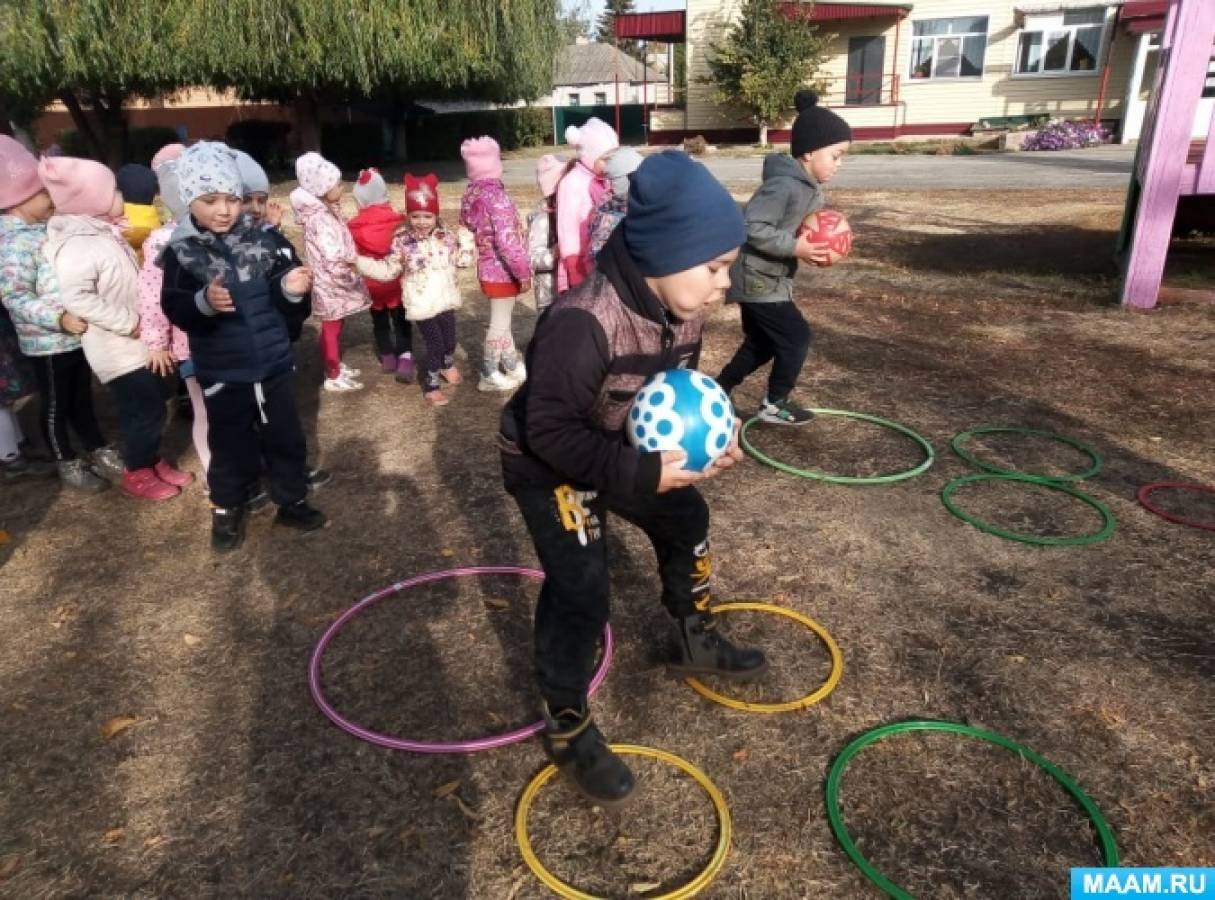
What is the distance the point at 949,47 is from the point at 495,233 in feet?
109

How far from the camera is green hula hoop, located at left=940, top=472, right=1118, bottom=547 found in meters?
4.59

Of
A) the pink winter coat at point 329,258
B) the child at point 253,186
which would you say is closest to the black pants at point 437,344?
the pink winter coat at point 329,258

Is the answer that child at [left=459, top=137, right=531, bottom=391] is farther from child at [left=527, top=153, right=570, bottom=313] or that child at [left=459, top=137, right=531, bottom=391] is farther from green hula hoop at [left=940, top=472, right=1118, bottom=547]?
green hula hoop at [left=940, top=472, right=1118, bottom=547]

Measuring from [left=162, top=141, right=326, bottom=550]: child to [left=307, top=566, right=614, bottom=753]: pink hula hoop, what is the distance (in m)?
1.12

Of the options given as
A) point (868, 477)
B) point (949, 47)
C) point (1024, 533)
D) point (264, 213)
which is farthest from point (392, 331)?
point (949, 47)

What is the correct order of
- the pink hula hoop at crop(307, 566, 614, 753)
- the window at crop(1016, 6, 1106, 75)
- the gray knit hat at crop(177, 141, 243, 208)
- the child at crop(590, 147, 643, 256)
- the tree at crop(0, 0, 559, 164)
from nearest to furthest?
the pink hula hoop at crop(307, 566, 614, 753), the gray knit hat at crop(177, 141, 243, 208), the child at crop(590, 147, 643, 256), the tree at crop(0, 0, 559, 164), the window at crop(1016, 6, 1106, 75)

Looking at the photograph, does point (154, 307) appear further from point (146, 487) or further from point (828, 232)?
point (828, 232)

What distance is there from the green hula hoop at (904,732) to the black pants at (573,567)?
0.98 m

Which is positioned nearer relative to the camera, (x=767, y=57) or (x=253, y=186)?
(x=253, y=186)

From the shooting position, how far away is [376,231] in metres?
7.23

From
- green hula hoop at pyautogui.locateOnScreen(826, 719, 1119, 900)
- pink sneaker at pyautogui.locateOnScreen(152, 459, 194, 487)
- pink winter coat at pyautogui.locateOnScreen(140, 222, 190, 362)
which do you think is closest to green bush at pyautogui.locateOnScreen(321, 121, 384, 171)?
pink winter coat at pyautogui.locateOnScreen(140, 222, 190, 362)

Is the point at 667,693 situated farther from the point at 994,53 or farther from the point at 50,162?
the point at 994,53

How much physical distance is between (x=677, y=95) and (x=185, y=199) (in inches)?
1730

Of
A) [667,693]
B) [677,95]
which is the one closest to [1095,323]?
[667,693]
